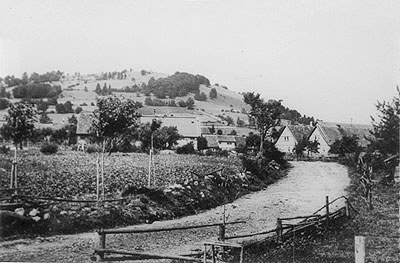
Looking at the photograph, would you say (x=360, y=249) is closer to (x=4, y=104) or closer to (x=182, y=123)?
(x=182, y=123)

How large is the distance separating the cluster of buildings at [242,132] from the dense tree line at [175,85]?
0.67 metres

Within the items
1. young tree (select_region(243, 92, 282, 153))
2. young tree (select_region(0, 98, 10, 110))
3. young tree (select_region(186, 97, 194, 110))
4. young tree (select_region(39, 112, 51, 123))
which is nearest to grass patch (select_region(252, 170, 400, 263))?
young tree (select_region(243, 92, 282, 153))

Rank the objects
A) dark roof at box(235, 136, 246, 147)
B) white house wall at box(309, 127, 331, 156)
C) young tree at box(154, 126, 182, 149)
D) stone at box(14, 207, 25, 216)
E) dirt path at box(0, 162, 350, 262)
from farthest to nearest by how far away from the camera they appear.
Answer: young tree at box(154, 126, 182, 149) → dark roof at box(235, 136, 246, 147) → white house wall at box(309, 127, 331, 156) → stone at box(14, 207, 25, 216) → dirt path at box(0, 162, 350, 262)

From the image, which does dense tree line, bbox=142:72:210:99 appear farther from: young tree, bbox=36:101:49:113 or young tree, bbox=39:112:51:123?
young tree, bbox=39:112:51:123

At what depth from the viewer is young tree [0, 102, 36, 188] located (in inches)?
341

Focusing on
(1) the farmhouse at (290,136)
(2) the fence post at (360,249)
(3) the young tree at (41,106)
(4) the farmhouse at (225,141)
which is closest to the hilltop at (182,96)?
(1) the farmhouse at (290,136)

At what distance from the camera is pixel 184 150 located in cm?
1075

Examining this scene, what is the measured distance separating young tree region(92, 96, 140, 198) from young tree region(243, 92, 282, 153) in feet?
9.44

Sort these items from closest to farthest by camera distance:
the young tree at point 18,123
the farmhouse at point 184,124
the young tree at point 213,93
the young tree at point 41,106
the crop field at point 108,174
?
the young tree at point 18,123
the young tree at point 213,93
the crop field at point 108,174
the farmhouse at point 184,124
the young tree at point 41,106

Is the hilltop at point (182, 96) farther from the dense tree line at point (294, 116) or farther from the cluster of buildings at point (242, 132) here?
the cluster of buildings at point (242, 132)

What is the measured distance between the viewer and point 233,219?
9.12 metres

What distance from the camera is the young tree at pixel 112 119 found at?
9.33 m

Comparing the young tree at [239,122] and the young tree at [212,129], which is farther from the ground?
the young tree at [239,122]

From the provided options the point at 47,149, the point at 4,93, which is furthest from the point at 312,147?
the point at 47,149
